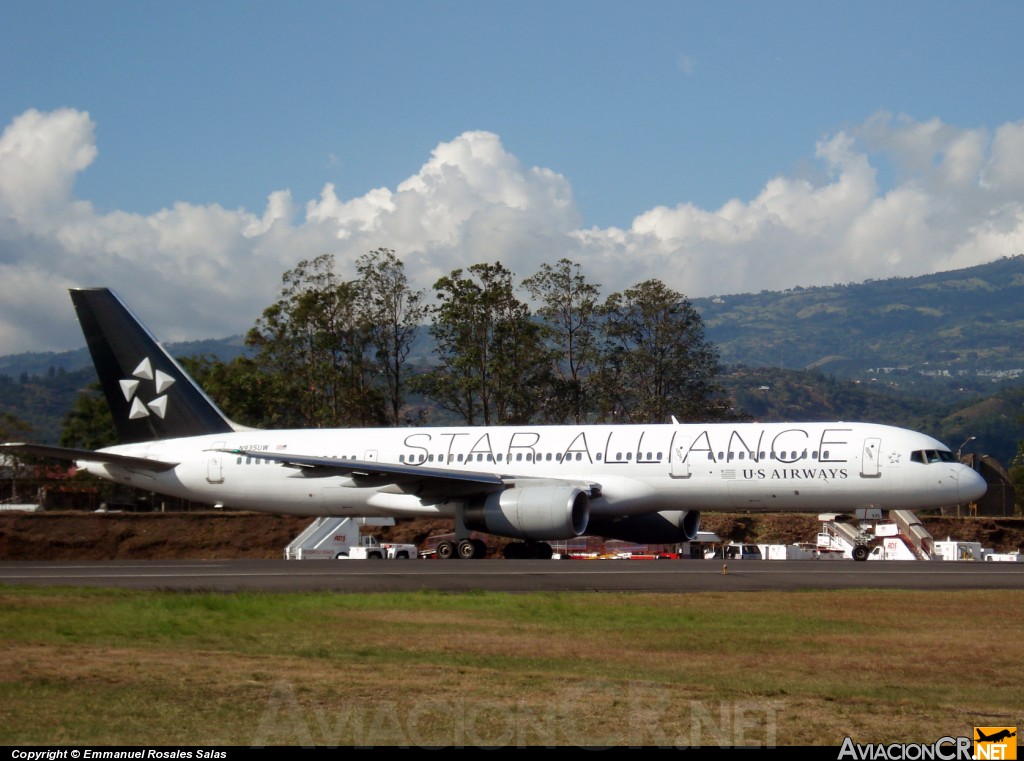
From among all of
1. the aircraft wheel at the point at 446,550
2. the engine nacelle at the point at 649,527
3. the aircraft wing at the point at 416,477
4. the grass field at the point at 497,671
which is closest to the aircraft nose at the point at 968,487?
the engine nacelle at the point at 649,527

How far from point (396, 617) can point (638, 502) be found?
728 inches

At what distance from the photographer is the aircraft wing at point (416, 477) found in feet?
109

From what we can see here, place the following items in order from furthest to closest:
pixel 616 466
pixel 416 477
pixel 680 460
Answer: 1. pixel 616 466
2. pixel 416 477
3. pixel 680 460

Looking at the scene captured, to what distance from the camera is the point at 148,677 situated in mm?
10398

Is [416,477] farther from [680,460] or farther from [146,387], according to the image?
[146,387]

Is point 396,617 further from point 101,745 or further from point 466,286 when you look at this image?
point 466,286

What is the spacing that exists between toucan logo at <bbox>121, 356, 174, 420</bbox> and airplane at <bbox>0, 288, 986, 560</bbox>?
4 cm

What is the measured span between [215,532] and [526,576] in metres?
28.6

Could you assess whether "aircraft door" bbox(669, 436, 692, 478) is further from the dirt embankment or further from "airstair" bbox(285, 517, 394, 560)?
"airstair" bbox(285, 517, 394, 560)

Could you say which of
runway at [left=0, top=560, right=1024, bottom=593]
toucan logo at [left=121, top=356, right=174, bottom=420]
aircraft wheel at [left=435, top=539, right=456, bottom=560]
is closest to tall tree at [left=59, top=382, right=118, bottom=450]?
toucan logo at [left=121, top=356, right=174, bottom=420]

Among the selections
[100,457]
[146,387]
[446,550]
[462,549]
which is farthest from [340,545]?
[462,549]

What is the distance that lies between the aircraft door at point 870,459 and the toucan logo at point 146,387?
21.2 m

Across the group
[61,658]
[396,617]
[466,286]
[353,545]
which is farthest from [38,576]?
[466,286]

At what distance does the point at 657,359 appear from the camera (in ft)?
245
